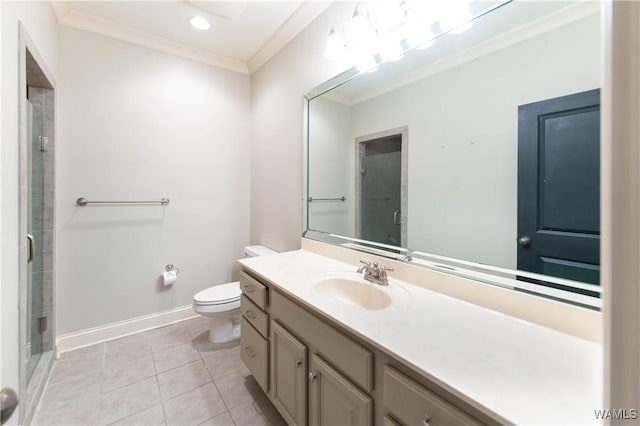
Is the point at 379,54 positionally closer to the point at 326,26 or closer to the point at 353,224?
the point at 326,26

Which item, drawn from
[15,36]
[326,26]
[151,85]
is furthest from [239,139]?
[15,36]

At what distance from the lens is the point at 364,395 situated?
0.87 m

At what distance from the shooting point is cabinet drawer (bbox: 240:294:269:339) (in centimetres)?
142

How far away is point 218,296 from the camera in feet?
6.75

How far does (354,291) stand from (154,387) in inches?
56.0

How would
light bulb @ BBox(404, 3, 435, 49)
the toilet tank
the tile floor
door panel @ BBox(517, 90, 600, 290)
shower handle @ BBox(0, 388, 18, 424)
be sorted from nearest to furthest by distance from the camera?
shower handle @ BBox(0, 388, 18, 424) → door panel @ BBox(517, 90, 600, 290) → light bulb @ BBox(404, 3, 435, 49) → the tile floor → the toilet tank

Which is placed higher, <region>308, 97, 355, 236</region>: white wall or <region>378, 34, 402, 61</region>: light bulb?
<region>378, 34, 402, 61</region>: light bulb

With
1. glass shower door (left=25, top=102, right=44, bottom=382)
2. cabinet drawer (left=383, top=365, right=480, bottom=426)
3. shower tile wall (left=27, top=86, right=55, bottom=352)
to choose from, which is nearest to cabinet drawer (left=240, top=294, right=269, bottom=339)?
cabinet drawer (left=383, top=365, right=480, bottom=426)

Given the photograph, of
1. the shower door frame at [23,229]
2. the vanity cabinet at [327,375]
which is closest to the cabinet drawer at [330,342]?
the vanity cabinet at [327,375]

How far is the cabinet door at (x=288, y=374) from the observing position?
44.9 inches

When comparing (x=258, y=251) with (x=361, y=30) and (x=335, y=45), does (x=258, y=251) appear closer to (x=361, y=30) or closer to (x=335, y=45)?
(x=335, y=45)

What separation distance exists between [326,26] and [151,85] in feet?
5.19

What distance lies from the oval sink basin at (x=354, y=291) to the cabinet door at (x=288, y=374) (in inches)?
10.6

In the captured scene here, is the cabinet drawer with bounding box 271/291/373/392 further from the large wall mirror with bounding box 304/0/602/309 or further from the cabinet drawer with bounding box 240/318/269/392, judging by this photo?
the large wall mirror with bounding box 304/0/602/309
